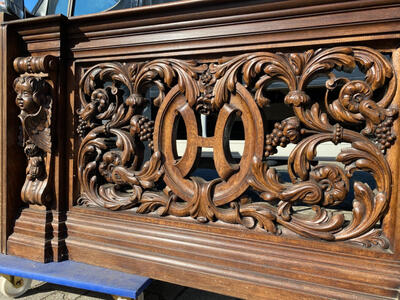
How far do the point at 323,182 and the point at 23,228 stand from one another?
1286 millimetres

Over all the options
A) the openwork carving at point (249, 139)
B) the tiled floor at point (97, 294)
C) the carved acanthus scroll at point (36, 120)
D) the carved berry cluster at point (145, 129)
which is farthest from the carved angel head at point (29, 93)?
the tiled floor at point (97, 294)

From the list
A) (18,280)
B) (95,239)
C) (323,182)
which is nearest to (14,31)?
(95,239)

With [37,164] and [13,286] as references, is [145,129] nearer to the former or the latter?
[37,164]

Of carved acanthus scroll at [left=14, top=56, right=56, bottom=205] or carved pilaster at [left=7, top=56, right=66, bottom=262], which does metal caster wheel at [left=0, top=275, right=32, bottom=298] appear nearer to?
carved pilaster at [left=7, top=56, right=66, bottom=262]

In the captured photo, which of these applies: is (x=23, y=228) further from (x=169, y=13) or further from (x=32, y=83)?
(x=169, y=13)

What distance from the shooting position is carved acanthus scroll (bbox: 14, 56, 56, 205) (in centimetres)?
130

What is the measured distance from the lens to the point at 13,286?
1.48m

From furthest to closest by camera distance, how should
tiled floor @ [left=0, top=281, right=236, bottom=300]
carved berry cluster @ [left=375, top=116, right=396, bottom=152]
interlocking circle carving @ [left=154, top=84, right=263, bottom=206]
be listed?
tiled floor @ [left=0, top=281, right=236, bottom=300] → interlocking circle carving @ [left=154, top=84, right=263, bottom=206] → carved berry cluster @ [left=375, top=116, right=396, bottom=152]

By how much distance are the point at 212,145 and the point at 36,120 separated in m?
0.77

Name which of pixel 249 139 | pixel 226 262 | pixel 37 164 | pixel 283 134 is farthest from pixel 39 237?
pixel 283 134

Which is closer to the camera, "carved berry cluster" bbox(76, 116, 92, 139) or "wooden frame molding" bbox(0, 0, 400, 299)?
"wooden frame molding" bbox(0, 0, 400, 299)

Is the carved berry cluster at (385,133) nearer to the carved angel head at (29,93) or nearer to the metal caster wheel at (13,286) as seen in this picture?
the carved angel head at (29,93)

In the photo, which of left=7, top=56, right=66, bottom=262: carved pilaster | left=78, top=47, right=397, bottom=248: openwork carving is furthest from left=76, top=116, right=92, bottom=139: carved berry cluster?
left=7, top=56, right=66, bottom=262: carved pilaster

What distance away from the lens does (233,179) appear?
46.0 inches
